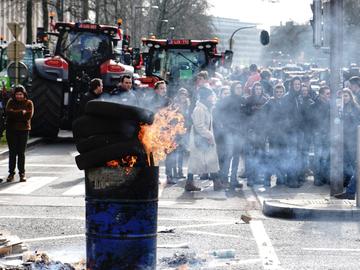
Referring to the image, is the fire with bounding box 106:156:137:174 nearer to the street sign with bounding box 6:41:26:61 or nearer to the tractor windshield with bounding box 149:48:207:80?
the street sign with bounding box 6:41:26:61

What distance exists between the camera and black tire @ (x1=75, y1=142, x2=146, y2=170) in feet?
26.7

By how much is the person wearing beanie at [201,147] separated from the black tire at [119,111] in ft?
26.6

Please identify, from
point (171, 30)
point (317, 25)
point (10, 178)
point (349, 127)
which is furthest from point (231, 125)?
point (171, 30)

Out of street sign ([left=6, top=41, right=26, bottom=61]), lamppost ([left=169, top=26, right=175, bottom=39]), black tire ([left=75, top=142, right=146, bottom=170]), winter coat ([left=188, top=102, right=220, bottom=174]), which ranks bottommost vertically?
winter coat ([left=188, top=102, right=220, bottom=174])

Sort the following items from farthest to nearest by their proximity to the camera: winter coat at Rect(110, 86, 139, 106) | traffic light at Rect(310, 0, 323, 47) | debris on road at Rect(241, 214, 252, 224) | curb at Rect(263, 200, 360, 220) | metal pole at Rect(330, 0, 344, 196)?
winter coat at Rect(110, 86, 139, 106) → traffic light at Rect(310, 0, 323, 47) → metal pole at Rect(330, 0, 344, 196) → curb at Rect(263, 200, 360, 220) → debris on road at Rect(241, 214, 252, 224)

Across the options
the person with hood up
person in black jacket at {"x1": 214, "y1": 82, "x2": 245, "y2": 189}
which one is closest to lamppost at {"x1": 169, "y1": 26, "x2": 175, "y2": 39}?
the person with hood up

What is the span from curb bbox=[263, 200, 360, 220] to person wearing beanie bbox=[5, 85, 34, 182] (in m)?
5.77

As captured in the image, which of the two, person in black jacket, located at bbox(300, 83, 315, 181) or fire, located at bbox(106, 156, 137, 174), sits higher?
fire, located at bbox(106, 156, 137, 174)

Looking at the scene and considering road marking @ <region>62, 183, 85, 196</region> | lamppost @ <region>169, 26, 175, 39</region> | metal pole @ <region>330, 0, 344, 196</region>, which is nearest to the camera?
metal pole @ <region>330, 0, 344, 196</region>

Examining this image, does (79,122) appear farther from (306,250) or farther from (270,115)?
(270,115)

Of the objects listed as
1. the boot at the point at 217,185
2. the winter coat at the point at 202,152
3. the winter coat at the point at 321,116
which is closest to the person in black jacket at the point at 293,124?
the winter coat at the point at 321,116

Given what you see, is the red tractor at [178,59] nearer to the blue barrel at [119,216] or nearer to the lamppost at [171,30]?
the blue barrel at [119,216]

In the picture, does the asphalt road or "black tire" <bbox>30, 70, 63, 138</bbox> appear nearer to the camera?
the asphalt road

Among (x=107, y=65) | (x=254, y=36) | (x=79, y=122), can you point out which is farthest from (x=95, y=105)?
(x=254, y=36)
